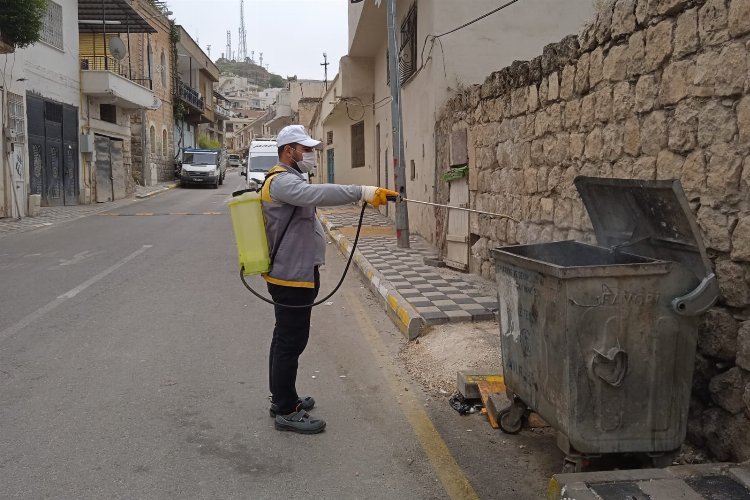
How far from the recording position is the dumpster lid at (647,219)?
3385 mm

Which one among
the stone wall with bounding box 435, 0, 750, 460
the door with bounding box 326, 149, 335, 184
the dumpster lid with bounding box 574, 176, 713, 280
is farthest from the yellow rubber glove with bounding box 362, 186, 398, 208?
the door with bounding box 326, 149, 335, 184

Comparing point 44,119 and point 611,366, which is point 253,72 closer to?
point 44,119

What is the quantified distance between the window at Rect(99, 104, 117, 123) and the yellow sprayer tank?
2760cm

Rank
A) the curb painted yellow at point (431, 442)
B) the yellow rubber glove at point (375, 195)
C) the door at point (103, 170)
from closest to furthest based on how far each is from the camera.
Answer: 1. the curb painted yellow at point (431, 442)
2. the yellow rubber glove at point (375, 195)
3. the door at point (103, 170)

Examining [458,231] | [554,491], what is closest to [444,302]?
[458,231]

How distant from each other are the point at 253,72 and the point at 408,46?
507 ft

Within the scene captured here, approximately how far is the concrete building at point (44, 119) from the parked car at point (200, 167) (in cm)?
1171

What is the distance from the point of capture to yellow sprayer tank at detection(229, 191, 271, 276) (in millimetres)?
4234

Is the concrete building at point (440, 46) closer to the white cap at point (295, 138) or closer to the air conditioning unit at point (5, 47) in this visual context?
the white cap at point (295, 138)

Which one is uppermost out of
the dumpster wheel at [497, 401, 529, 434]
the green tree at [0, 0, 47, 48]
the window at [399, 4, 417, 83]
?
the green tree at [0, 0, 47, 48]

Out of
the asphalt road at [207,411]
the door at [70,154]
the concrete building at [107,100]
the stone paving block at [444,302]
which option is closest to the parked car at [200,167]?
the concrete building at [107,100]

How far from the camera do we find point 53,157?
22406mm

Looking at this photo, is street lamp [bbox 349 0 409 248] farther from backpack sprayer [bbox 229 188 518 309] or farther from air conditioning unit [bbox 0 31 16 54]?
air conditioning unit [bbox 0 31 16 54]

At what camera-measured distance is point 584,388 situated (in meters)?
3.27
